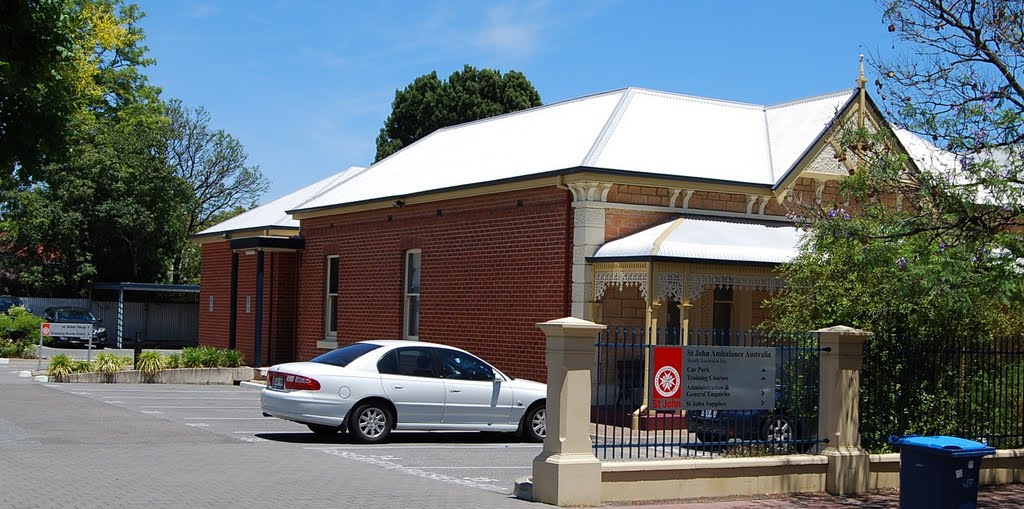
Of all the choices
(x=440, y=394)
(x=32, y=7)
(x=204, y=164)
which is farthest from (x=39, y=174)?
(x=204, y=164)

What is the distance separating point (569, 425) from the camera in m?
11.3

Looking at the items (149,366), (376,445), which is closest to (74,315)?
(149,366)

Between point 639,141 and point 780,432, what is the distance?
9026mm

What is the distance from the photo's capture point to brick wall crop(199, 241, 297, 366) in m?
29.9

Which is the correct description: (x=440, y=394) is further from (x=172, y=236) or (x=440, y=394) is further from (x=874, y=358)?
(x=172, y=236)

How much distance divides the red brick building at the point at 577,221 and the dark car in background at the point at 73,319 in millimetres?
18295

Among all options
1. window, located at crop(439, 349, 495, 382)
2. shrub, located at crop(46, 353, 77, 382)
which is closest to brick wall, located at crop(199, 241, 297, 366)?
shrub, located at crop(46, 353, 77, 382)

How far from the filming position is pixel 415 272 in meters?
25.0

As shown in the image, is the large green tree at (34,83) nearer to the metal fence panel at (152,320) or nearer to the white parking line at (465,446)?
the white parking line at (465,446)

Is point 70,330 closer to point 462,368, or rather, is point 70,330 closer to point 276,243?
point 276,243

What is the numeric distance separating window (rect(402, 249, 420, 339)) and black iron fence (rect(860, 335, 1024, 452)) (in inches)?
498

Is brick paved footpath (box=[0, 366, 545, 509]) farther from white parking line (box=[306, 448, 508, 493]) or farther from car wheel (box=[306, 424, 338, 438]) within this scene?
car wheel (box=[306, 424, 338, 438])

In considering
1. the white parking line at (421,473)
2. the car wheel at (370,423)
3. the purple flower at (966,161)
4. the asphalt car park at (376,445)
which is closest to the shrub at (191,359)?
the asphalt car park at (376,445)

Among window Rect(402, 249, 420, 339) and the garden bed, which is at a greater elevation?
window Rect(402, 249, 420, 339)
